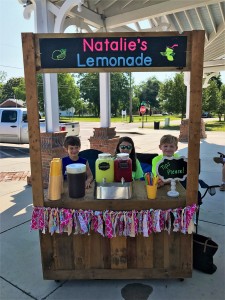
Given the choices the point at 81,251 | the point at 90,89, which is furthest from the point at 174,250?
the point at 90,89

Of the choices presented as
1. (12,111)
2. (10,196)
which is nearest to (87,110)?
(12,111)

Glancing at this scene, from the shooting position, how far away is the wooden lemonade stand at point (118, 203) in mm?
2094

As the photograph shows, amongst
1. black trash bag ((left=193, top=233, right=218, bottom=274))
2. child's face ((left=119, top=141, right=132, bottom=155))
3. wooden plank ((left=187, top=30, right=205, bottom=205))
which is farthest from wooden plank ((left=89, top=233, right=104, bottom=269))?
child's face ((left=119, top=141, right=132, bottom=155))

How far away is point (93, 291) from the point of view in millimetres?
2447

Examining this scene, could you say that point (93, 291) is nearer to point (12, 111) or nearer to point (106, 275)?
point (106, 275)

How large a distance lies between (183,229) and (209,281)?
0.70m

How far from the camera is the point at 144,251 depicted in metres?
2.44

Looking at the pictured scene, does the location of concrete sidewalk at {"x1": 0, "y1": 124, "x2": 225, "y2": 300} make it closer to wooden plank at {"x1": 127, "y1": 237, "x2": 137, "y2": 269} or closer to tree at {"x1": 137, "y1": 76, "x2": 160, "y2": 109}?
wooden plank at {"x1": 127, "y1": 237, "x2": 137, "y2": 269}

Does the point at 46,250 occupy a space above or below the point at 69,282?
above

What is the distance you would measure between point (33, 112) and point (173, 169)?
1.36 metres

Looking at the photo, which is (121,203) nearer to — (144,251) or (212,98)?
(144,251)

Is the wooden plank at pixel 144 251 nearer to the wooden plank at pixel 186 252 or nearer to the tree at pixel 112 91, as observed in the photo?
the wooden plank at pixel 186 252

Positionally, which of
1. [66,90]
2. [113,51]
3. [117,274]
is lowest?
[117,274]

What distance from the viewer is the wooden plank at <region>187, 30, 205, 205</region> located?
81.4 inches
